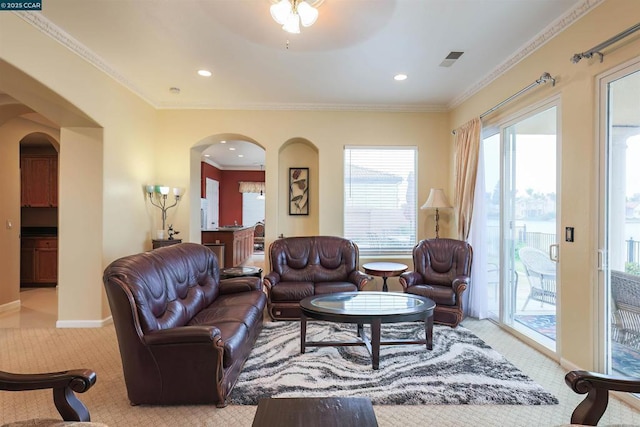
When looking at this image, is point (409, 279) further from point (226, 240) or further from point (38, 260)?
point (38, 260)

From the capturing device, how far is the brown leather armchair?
12.8 feet

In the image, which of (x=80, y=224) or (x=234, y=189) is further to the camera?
(x=234, y=189)

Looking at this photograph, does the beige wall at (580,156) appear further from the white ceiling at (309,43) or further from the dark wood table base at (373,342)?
the dark wood table base at (373,342)

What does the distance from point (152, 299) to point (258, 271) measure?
6.85ft

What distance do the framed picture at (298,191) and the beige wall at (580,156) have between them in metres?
3.62

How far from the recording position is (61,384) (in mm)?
1412

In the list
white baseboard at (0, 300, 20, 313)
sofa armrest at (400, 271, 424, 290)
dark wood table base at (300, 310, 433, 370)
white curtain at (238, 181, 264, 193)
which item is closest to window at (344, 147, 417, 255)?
sofa armrest at (400, 271, 424, 290)

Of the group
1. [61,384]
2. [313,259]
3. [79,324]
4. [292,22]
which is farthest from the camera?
[313,259]

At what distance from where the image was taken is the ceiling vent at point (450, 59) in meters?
3.62

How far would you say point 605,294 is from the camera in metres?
2.60

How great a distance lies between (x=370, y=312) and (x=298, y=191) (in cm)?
320

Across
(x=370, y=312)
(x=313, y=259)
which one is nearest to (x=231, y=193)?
(x=313, y=259)

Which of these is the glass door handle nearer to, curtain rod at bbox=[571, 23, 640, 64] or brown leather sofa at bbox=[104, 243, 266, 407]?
curtain rod at bbox=[571, 23, 640, 64]

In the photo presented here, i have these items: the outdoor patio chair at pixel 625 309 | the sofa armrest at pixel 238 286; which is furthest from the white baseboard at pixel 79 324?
the outdoor patio chair at pixel 625 309
